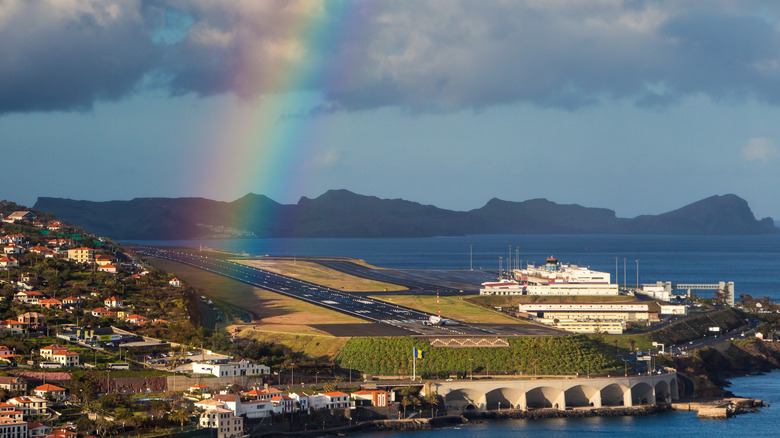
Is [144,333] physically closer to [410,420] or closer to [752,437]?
[410,420]

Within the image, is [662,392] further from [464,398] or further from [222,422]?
[222,422]

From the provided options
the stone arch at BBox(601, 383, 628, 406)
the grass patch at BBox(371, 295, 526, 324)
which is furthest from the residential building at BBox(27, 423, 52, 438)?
the grass patch at BBox(371, 295, 526, 324)

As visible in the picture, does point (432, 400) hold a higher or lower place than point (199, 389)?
lower

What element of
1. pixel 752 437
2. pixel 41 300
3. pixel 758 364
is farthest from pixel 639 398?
pixel 41 300

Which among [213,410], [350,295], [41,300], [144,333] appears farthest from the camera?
[350,295]

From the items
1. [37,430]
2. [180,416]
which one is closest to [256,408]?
[180,416]

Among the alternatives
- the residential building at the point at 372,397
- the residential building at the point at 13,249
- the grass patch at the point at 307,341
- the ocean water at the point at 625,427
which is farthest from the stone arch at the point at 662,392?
the residential building at the point at 13,249
